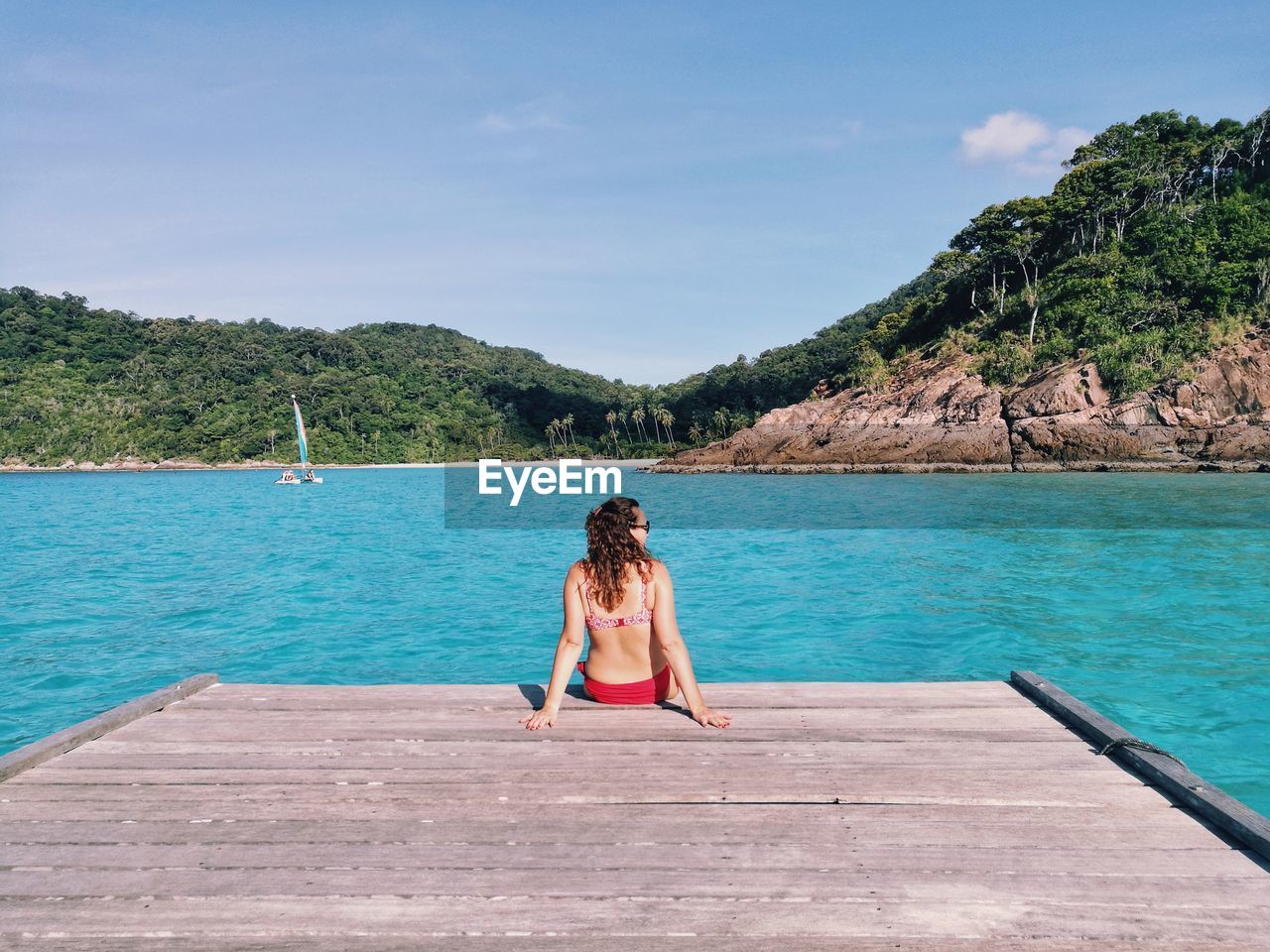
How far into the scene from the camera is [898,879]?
9.57 ft

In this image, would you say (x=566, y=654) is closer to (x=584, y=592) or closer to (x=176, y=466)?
(x=584, y=592)

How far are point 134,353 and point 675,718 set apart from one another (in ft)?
560

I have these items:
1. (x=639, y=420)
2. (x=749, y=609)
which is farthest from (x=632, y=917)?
(x=639, y=420)

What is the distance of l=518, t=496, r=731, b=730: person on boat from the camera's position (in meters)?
4.64

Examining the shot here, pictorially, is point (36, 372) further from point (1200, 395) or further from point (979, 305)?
point (1200, 395)

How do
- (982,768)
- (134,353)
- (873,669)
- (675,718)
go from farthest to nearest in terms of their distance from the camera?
(134,353) < (873,669) < (675,718) < (982,768)

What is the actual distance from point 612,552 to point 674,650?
26.7 inches

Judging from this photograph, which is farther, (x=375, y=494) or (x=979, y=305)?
(x=979, y=305)

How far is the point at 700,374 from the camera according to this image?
148 meters

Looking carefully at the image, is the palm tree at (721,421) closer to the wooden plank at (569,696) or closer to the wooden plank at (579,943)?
the wooden plank at (569,696)

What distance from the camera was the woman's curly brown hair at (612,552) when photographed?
4.66m

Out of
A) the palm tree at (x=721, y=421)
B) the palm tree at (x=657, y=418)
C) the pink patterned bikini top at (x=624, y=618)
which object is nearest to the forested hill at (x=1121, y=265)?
the palm tree at (x=721, y=421)

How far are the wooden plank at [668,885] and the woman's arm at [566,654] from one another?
1600 millimetres

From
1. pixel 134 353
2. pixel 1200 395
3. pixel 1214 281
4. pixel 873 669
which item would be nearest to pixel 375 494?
pixel 873 669
